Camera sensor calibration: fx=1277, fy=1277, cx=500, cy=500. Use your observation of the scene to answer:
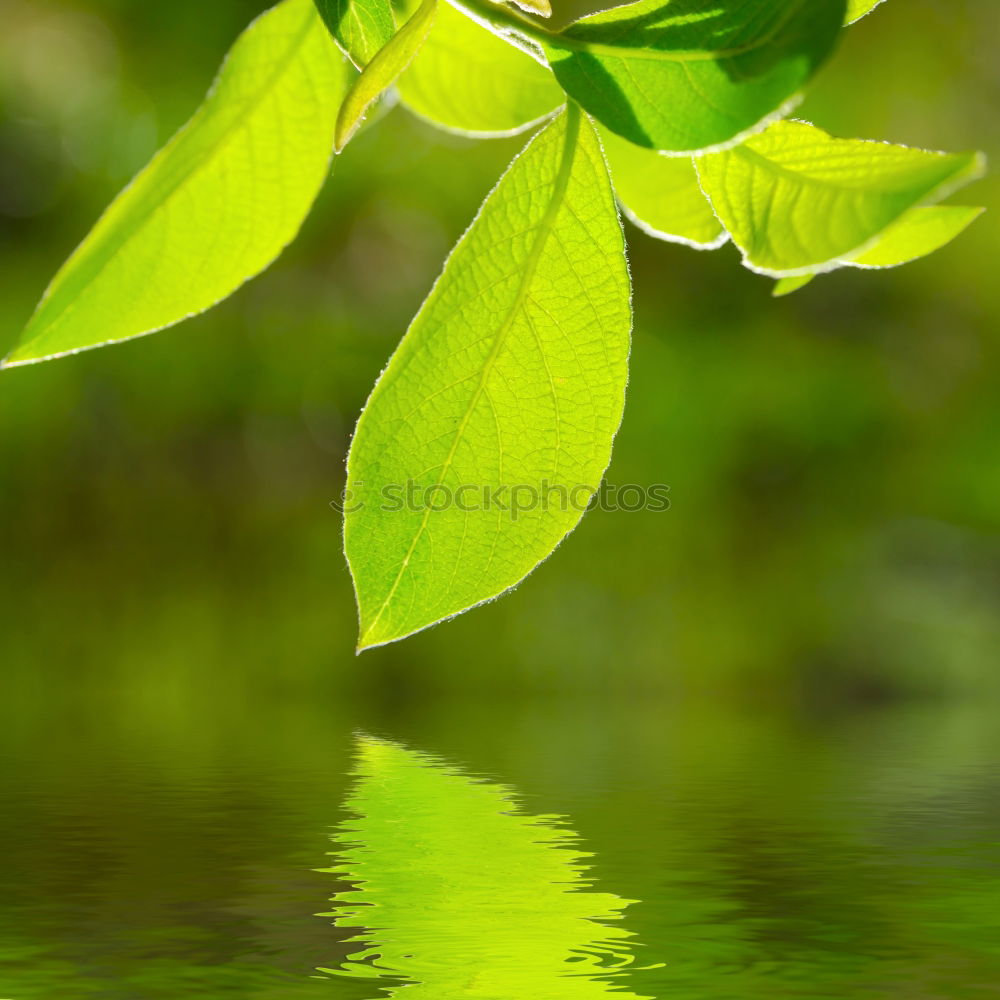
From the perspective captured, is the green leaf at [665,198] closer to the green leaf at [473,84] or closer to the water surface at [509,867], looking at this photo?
the green leaf at [473,84]

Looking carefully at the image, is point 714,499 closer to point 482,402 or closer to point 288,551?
point 288,551

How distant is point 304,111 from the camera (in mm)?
355

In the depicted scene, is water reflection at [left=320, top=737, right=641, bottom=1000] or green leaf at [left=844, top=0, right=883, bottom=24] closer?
green leaf at [left=844, top=0, right=883, bottom=24]

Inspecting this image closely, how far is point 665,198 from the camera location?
37cm

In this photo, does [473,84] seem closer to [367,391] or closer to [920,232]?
[920,232]

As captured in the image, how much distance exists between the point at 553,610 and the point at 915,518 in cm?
190

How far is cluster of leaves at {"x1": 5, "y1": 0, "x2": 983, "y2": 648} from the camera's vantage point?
267mm

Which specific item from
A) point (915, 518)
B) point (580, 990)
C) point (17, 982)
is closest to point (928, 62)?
point (915, 518)

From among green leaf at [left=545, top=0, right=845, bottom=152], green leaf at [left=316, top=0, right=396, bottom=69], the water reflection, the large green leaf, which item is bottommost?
the water reflection

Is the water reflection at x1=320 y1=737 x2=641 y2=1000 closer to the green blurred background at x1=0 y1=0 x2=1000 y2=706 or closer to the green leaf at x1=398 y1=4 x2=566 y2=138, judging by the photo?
the green blurred background at x1=0 y1=0 x2=1000 y2=706

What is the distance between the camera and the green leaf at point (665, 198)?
36 centimetres

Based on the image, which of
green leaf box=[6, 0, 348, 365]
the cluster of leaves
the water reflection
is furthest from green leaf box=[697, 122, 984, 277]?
the water reflection

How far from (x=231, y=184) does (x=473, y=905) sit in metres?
6.52

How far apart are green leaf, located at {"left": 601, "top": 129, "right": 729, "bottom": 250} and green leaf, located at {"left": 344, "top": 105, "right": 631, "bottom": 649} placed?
0.18ft
